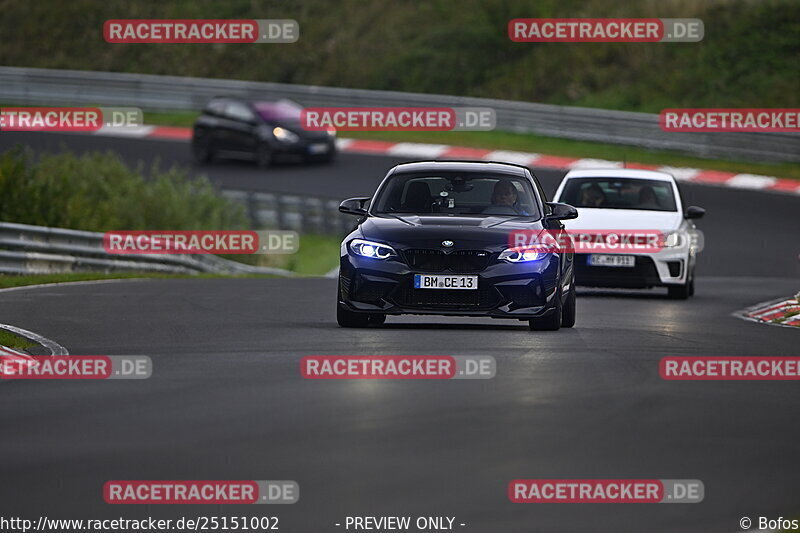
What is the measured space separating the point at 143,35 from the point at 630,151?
21.5m

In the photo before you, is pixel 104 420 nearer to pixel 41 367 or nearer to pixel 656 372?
pixel 41 367

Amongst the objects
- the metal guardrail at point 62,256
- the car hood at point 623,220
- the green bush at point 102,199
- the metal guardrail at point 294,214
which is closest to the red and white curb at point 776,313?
the car hood at point 623,220

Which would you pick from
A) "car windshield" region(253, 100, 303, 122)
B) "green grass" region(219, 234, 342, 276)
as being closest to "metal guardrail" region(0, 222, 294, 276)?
"green grass" region(219, 234, 342, 276)

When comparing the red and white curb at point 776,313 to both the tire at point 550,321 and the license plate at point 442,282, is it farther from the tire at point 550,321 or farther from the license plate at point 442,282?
the license plate at point 442,282

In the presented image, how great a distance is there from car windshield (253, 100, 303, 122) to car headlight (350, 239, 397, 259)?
25121 mm

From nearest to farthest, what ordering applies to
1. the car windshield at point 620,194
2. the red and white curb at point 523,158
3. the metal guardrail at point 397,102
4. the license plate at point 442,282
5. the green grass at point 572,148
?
the license plate at point 442,282, the car windshield at point 620,194, the red and white curb at point 523,158, the green grass at point 572,148, the metal guardrail at point 397,102

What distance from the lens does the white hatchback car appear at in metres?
19.8

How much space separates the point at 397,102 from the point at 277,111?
16.5 ft

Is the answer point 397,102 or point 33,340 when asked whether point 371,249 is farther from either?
point 397,102

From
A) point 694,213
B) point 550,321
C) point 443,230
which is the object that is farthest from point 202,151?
point 443,230

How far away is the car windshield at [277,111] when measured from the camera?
38.9m

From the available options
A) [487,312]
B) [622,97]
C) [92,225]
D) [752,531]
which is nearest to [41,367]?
[487,312]

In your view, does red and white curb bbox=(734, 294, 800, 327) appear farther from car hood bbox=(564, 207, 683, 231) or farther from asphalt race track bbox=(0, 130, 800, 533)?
car hood bbox=(564, 207, 683, 231)

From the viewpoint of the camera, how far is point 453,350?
40.8ft
